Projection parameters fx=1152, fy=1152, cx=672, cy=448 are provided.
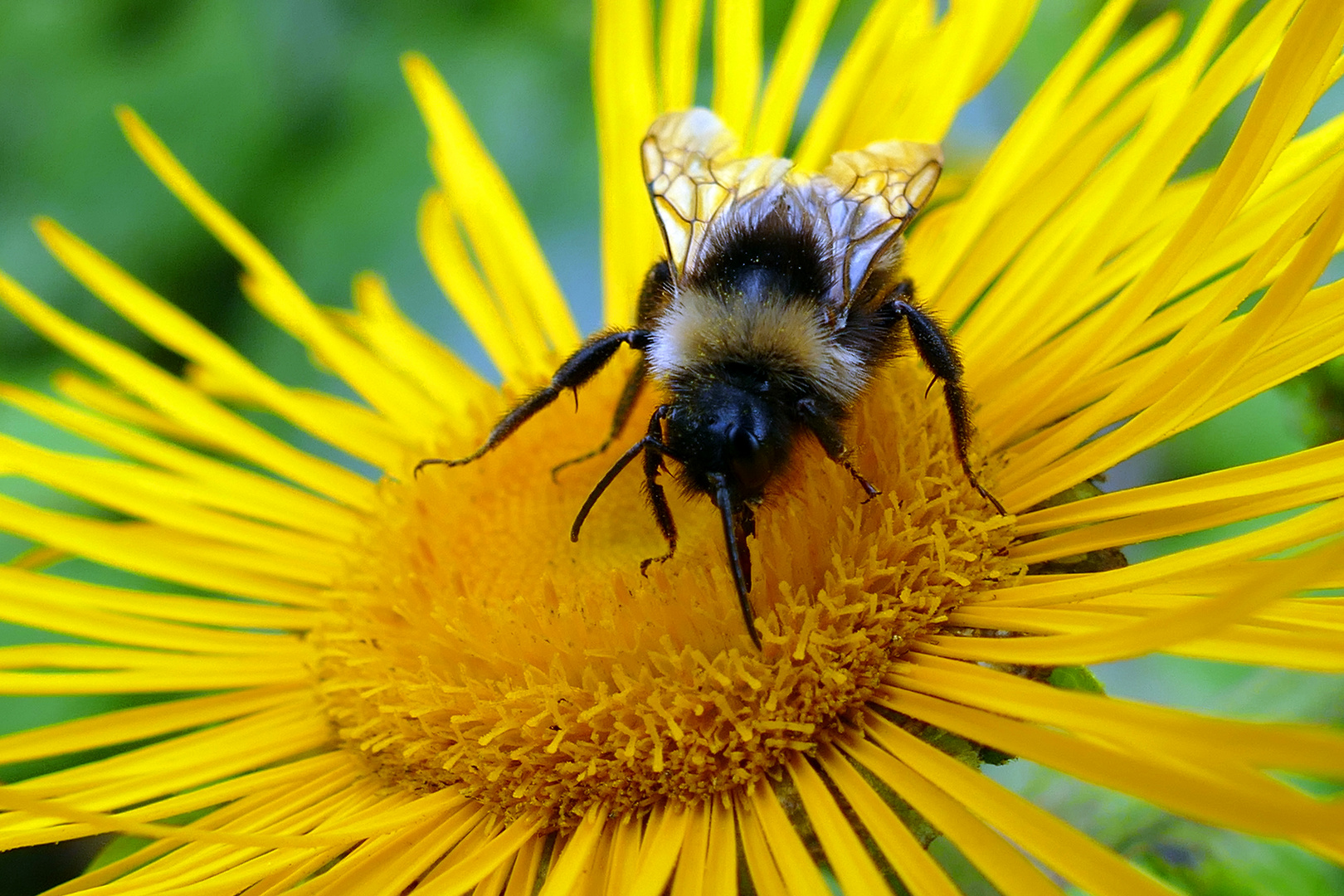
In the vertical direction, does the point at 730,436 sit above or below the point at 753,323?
below

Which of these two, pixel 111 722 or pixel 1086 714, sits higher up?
pixel 111 722

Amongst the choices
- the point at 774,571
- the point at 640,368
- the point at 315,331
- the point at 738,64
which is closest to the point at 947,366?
the point at 774,571

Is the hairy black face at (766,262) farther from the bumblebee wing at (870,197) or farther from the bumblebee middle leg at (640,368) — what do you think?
the bumblebee middle leg at (640,368)

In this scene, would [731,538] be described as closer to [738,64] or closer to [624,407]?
[624,407]

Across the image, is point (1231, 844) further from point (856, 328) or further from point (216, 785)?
point (216, 785)

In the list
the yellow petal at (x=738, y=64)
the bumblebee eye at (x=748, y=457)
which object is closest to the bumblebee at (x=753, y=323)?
the bumblebee eye at (x=748, y=457)

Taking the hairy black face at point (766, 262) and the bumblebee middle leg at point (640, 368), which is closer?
the hairy black face at point (766, 262)

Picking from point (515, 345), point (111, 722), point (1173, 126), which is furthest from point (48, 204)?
point (1173, 126)
